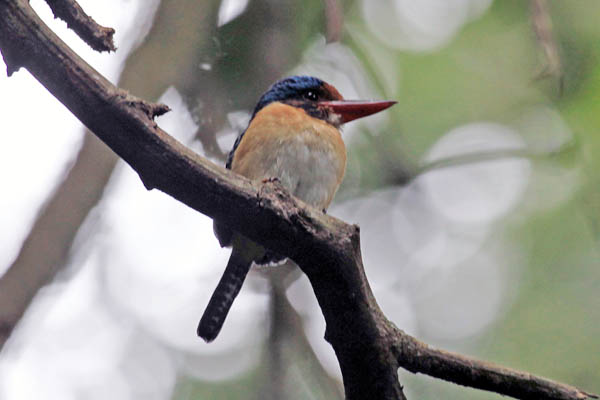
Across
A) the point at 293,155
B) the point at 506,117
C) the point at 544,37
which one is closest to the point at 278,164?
the point at 293,155

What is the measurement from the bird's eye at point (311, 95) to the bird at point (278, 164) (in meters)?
0.17

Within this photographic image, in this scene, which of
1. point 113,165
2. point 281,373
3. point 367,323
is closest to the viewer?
point 367,323

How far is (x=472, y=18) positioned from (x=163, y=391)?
2837 millimetres

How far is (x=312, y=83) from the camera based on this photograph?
12.2ft

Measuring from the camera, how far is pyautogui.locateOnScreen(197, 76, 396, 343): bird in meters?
3.19

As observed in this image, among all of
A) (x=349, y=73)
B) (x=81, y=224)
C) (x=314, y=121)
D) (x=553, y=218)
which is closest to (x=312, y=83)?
(x=314, y=121)

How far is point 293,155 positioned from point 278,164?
8cm

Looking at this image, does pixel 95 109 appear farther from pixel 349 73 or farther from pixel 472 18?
pixel 472 18

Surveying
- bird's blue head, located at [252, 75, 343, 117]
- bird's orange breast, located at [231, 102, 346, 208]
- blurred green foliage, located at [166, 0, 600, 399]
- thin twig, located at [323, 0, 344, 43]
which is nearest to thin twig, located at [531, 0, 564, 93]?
blurred green foliage, located at [166, 0, 600, 399]

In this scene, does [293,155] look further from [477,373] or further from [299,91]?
[477,373]

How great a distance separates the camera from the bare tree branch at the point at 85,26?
5.95 feet

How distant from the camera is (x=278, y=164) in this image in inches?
126

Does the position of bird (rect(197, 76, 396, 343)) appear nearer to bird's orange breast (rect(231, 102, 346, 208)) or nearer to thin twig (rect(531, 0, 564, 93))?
bird's orange breast (rect(231, 102, 346, 208))

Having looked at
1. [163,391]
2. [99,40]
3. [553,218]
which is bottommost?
[99,40]
